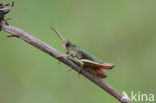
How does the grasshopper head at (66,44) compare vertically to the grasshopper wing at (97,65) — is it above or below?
above

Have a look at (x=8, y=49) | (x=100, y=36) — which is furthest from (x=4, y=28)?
(x=100, y=36)

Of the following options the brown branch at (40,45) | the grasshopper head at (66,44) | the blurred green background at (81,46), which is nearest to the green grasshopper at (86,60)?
the grasshopper head at (66,44)

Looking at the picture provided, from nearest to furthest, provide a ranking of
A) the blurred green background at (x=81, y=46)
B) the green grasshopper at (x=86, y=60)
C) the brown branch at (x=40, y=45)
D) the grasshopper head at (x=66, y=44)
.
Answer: the brown branch at (x=40, y=45), the green grasshopper at (x=86, y=60), the grasshopper head at (x=66, y=44), the blurred green background at (x=81, y=46)

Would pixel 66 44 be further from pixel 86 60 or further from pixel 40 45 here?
pixel 40 45

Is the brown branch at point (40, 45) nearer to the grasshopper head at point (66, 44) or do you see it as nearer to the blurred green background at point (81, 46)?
the grasshopper head at point (66, 44)

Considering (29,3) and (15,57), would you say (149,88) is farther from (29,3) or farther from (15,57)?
(29,3)

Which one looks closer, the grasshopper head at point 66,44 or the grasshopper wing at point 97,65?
the grasshopper wing at point 97,65

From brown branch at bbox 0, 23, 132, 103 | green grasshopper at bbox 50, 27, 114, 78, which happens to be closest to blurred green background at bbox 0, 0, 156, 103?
green grasshopper at bbox 50, 27, 114, 78

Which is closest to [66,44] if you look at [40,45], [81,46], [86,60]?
[86,60]
